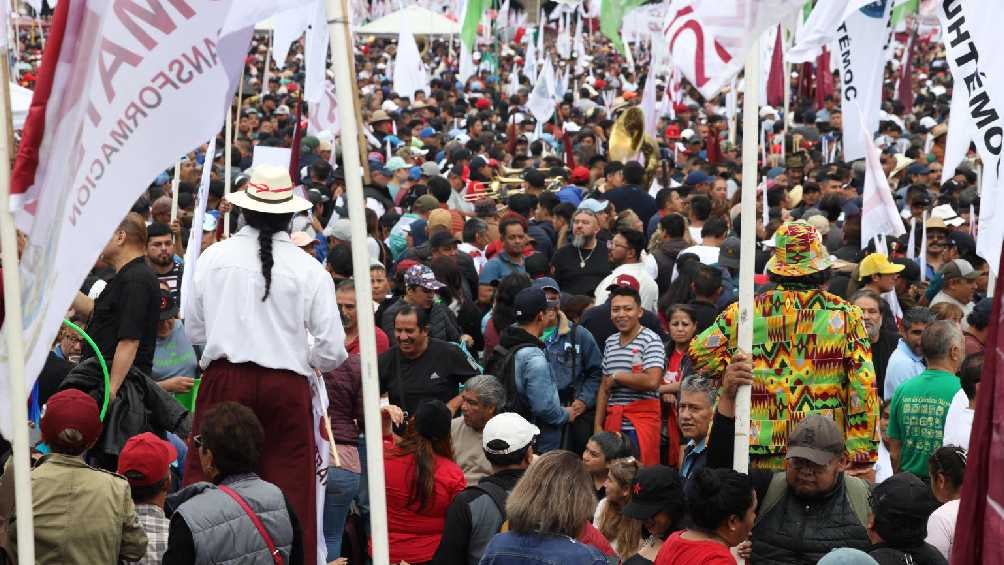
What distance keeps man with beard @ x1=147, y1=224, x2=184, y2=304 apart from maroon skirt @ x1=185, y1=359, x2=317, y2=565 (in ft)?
11.3

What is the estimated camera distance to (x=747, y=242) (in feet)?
17.5

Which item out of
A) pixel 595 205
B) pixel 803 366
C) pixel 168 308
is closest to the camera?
pixel 803 366

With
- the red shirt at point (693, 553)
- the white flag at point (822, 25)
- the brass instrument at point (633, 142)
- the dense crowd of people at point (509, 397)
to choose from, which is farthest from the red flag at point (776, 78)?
the red shirt at point (693, 553)

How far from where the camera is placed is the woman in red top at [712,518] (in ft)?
16.7

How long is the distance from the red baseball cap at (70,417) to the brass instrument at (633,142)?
12.8 m

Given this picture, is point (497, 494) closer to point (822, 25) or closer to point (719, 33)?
point (719, 33)

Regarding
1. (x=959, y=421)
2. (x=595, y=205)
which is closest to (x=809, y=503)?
(x=959, y=421)

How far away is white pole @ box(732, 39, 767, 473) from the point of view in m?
5.32

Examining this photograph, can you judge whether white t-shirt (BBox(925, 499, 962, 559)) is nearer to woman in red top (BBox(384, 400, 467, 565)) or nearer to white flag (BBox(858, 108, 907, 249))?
woman in red top (BBox(384, 400, 467, 565))

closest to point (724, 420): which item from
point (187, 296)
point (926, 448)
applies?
point (926, 448)

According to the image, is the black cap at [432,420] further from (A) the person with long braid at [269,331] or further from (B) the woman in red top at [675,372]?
(B) the woman in red top at [675,372]

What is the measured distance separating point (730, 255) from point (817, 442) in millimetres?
4931

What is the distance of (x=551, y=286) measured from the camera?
8.98m

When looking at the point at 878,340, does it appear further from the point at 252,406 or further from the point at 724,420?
the point at 252,406
